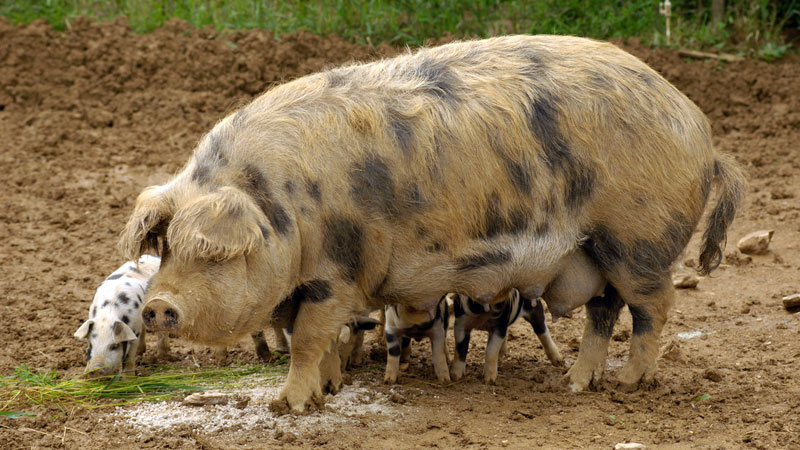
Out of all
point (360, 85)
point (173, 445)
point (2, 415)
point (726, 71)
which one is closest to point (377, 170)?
point (360, 85)

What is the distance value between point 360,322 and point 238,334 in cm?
133

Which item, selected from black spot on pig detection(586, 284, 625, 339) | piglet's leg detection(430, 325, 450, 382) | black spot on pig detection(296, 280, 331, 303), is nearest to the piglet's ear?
piglet's leg detection(430, 325, 450, 382)

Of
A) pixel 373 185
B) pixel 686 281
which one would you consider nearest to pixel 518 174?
pixel 373 185

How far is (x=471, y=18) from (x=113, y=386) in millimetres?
6874

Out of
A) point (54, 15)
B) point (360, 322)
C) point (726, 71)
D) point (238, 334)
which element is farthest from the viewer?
point (54, 15)

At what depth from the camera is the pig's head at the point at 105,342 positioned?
579cm

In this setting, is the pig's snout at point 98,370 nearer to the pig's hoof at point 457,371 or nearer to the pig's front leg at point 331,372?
the pig's front leg at point 331,372

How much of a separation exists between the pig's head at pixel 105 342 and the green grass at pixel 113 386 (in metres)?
0.08

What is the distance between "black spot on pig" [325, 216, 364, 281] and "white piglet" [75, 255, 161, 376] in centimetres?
126

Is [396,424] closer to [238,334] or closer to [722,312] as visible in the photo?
[238,334]

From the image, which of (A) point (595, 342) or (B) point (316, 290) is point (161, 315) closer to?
(B) point (316, 290)

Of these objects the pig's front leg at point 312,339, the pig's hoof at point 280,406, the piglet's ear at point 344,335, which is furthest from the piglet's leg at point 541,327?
the pig's hoof at point 280,406

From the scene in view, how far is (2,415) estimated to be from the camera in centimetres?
517

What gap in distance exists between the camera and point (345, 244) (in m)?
4.98
